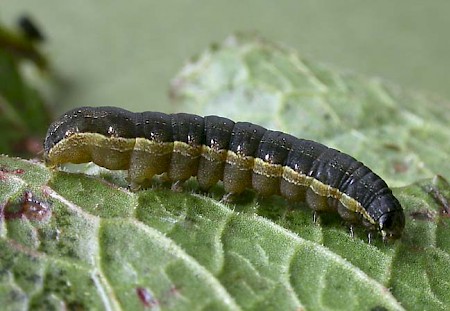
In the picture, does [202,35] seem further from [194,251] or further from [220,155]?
[194,251]

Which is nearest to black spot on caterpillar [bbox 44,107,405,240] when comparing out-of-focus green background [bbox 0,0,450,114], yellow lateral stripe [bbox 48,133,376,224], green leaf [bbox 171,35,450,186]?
yellow lateral stripe [bbox 48,133,376,224]

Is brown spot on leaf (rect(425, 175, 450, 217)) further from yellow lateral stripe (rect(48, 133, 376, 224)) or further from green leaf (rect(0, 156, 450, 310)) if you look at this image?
yellow lateral stripe (rect(48, 133, 376, 224))

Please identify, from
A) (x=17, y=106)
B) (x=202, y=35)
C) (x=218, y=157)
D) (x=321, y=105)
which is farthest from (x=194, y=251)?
(x=202, y=35)

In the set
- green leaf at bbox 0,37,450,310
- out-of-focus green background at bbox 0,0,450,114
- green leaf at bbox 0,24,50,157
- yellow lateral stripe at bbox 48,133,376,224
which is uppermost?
out-of-focus green background at bbox 0,0,450,114

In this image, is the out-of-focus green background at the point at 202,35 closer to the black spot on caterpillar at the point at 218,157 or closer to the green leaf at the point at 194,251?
the black spot on caterpillar at the point at 218,157

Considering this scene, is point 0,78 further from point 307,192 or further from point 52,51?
point 307,192

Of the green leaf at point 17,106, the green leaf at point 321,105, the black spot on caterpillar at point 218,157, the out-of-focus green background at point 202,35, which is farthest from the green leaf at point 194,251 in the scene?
the out-of-focus green background at point 202,35

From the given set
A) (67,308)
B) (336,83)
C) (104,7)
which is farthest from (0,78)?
(67,308)
